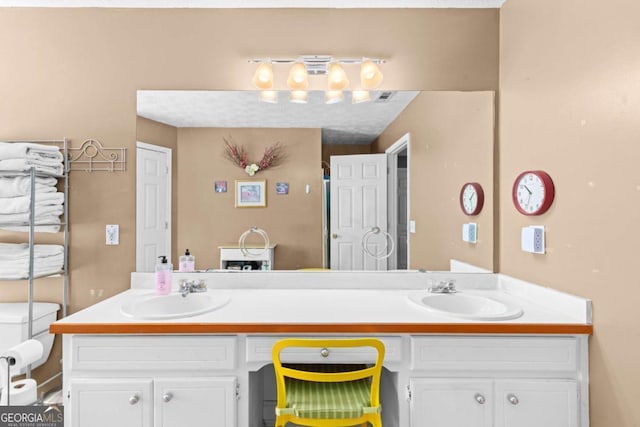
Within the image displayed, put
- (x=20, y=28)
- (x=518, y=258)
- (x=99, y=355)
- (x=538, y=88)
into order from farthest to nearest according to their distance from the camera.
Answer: (x=20, y=28), (x=518, y=258), (x=538, y=88), (x=99, y=355)

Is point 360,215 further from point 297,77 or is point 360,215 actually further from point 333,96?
point 297,77

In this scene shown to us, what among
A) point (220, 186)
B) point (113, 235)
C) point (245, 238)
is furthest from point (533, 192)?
point (113, 235)

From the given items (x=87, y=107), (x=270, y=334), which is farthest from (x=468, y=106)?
(x=87, y=107)

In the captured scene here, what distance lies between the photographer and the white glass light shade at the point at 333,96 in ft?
6.63

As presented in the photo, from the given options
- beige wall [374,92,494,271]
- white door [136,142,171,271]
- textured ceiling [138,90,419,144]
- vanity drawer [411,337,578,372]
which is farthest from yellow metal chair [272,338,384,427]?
textured ceiling [138,90,419,144]

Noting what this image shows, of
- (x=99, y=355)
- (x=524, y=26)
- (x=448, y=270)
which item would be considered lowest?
(x=99, y=355)

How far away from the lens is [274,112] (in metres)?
2.03

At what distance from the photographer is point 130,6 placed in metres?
1.99

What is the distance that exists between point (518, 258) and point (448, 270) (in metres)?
0.37

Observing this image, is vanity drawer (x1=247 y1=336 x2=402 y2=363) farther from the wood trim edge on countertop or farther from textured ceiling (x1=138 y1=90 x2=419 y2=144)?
textured ceiling (x1=138 y1=90 x2=419 y2=144)

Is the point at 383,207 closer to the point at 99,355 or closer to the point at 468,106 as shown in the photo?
the point at 468,106

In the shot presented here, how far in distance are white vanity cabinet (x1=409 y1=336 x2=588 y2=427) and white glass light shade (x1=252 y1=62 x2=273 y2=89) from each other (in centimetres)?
151

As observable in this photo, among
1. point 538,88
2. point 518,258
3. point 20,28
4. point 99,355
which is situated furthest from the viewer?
point 20,28

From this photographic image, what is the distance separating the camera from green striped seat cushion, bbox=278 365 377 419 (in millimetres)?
1336
